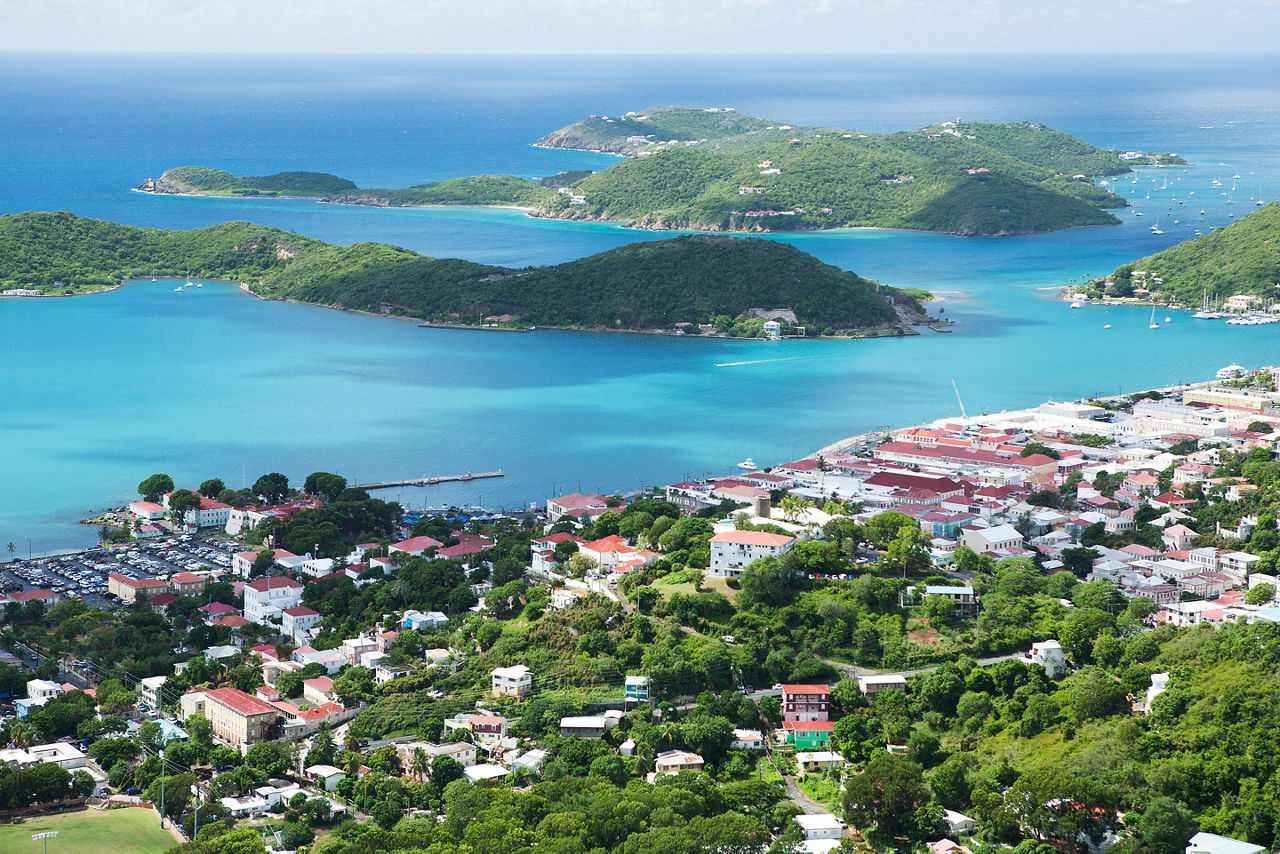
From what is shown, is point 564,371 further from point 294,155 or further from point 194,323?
point 294,155

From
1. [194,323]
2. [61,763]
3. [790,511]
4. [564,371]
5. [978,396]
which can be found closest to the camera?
[61,763]

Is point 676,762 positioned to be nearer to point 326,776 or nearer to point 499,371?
point 326,776

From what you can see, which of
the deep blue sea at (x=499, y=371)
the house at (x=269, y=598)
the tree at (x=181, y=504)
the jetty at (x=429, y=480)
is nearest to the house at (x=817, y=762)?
the house at (x=269, y=598)

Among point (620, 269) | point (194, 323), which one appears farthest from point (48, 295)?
point (620, 269)

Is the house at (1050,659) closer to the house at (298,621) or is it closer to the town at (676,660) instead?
the town at (676,660)

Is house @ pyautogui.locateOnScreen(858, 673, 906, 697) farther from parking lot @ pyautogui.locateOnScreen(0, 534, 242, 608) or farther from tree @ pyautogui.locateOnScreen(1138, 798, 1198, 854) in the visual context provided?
parking lot @ pyautogui.locateOnScreen(0, 534, 242, 608)

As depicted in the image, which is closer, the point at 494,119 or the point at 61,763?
the point at 61,763
